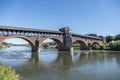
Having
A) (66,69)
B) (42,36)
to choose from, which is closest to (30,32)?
(42,36)

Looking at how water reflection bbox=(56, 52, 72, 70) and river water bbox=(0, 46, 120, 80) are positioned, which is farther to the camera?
water reflection bbox=(56, 52, 72, 70)

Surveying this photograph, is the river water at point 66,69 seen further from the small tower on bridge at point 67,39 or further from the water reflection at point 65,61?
the small tower on bridge at point 67,39

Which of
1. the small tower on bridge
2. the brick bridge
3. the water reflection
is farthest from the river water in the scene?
the small tower on bridge

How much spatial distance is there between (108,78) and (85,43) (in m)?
80.2

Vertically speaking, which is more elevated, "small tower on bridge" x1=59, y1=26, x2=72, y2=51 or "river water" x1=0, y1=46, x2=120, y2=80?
"small tower on bridge" x1=59, y1=26, x2=72, y2=51

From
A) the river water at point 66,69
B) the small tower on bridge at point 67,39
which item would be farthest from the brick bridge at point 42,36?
the river water at point 66,69

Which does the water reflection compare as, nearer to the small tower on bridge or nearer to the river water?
the river water

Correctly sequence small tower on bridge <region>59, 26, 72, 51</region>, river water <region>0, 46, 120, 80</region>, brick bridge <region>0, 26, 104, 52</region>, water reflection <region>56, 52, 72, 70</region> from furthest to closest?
small tower on bridge <region>59, 26, 72, 51</region>
brick bridge <region>0, 26, 104, 52</region>
water reflection <region>56, 52, 72, 70</region>
river water <region>0, 46, 120, 80</region>

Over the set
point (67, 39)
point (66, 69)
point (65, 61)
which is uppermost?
point (67, 39)


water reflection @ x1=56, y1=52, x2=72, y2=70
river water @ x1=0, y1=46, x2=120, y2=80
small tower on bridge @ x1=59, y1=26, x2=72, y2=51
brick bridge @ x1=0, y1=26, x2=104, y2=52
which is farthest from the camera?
small tower on bridge @ x1=59, y1=26, x2=72, y2=51

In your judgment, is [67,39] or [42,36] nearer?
[42,36]

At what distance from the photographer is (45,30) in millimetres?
70812

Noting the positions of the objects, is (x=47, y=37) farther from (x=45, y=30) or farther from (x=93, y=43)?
(x=93, y=43)

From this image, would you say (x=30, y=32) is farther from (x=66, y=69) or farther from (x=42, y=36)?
(x=66, y=69)
